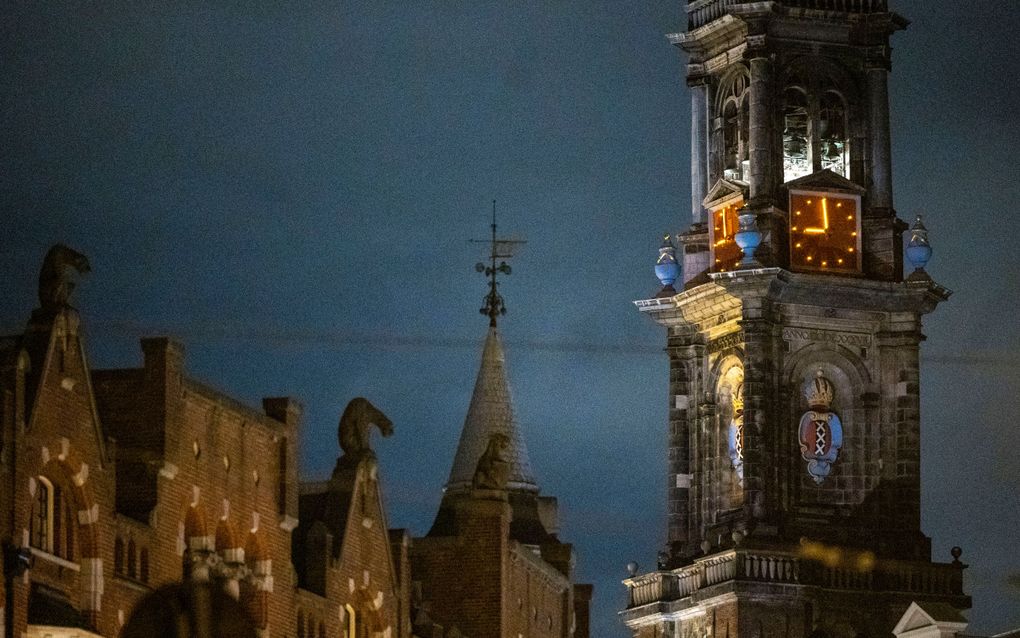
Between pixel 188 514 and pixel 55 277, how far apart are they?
871 centimetres

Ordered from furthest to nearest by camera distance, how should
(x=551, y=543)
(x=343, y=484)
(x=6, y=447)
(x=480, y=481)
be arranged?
1. (x=551, y=543)
2. (x=480, y=481)
3. (x=343, y=484)
4. (x=6, y=447)

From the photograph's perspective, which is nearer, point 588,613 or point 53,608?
point 53,608

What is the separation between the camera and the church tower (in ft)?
479

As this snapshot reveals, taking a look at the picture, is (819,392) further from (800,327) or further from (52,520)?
(52,520)

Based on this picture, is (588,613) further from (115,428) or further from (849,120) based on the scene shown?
(115,428)

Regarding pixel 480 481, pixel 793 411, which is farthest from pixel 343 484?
pixel 793 411

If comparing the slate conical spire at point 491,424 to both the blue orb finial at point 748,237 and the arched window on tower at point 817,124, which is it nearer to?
the blue orb finial at point 748,237

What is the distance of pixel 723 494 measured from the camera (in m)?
150

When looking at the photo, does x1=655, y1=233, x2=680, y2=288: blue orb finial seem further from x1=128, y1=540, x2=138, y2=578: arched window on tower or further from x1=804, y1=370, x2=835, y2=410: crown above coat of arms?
x1=128, y1=540, x2=138, y2=578: arched window on tower

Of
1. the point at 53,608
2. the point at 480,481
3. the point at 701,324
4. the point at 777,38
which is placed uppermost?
the point at 777,38

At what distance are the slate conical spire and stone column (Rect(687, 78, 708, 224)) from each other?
2180 centimetres

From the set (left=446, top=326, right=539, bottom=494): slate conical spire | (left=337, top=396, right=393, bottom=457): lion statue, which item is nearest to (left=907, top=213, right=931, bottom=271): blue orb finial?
(left=446, top=326, right=539, bottom=494): slate conical spire

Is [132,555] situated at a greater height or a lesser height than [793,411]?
lesser

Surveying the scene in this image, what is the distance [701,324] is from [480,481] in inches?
1595
